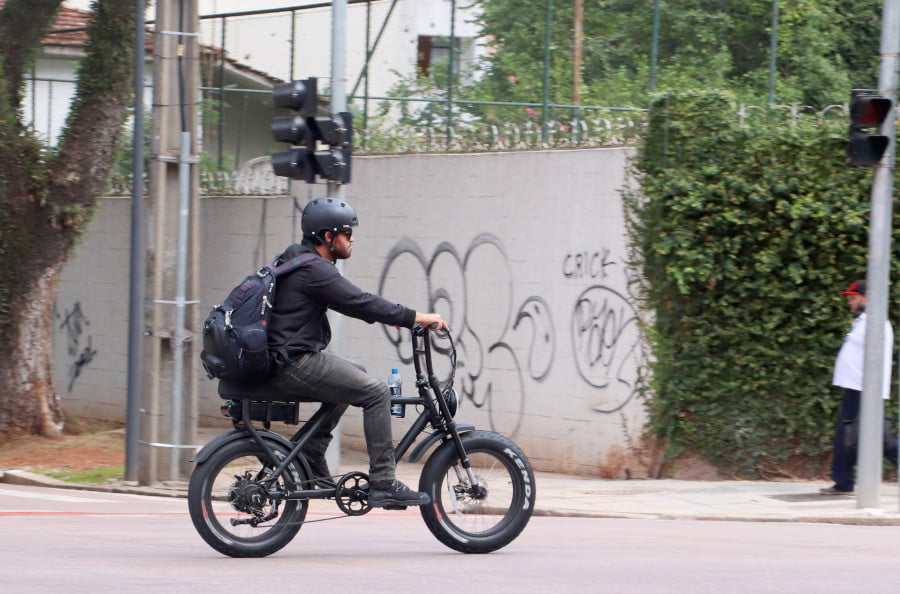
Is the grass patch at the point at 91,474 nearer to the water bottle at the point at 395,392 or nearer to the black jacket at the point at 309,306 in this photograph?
the water bottle at the point at 395,392

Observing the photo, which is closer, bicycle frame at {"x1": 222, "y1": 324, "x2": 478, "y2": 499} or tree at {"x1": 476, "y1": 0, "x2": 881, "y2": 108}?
bicycle frame at {"x1": 222, "y1": 324, "x2": 478, "y2": 499}

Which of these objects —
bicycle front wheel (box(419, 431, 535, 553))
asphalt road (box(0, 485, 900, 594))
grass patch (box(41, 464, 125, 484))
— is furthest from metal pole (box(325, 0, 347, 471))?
bicycle front wheel (box(419, 431, 535, 553))

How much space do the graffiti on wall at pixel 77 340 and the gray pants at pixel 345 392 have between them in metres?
13.3

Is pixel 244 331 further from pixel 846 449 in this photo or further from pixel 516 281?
pixel 516 281

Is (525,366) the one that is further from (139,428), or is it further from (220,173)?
(220,173)

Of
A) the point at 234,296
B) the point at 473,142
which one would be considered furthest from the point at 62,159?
the point at 234,296

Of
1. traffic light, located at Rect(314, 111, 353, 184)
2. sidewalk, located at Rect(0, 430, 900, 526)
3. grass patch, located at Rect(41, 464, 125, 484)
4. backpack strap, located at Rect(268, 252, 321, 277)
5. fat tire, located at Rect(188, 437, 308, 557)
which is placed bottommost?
grass patch, located at Rect(41, 464, 125, 484)

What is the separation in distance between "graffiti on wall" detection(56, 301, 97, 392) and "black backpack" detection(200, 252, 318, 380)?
13286mm

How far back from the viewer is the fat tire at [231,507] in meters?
7.12

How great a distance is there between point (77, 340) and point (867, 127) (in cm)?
1326

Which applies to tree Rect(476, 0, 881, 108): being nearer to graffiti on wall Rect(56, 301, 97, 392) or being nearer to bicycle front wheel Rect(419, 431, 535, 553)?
bicycle front wheel Rect(419, 431, 535, 553)

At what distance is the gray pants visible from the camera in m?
7.23

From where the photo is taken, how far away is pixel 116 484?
12.8 m

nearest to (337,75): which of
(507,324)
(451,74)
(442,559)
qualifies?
(507,324)
